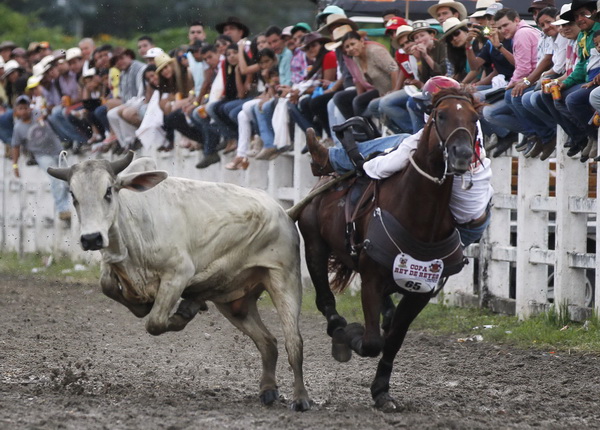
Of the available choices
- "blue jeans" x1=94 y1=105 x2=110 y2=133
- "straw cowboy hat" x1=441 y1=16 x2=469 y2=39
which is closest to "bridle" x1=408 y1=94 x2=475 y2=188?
"straw cowboy hat" x1=441 y1=16 x2=469 y2=39

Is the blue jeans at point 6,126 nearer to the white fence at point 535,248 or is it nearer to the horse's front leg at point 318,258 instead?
the white fence at point 535,248

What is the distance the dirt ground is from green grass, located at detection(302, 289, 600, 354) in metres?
0.29

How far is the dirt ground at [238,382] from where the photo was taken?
7.83m

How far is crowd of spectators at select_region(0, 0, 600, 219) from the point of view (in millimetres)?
11492

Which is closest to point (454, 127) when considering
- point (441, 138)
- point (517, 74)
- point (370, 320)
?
point (441, 138)

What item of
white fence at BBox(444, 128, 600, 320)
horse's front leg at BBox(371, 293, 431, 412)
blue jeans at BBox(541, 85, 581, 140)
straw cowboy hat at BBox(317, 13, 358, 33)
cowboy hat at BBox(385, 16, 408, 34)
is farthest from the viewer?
straw cowboy hat at BBox(317, 13, 358, 33)

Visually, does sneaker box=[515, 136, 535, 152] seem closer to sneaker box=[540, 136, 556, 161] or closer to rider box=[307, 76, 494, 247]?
sneaker box=[540, 136, 556, 161]

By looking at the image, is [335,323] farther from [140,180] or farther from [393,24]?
[393,24]

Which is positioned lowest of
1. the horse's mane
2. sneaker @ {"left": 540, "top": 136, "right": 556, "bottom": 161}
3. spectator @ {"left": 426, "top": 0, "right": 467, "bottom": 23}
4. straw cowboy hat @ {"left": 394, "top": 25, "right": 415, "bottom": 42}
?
sneaker @ {"left": 540, "top": 136, "right": 556, "bottom": 161}

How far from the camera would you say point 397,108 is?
13312 millimetres

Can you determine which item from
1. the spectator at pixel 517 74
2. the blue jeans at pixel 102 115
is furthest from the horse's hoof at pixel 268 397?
the blue jeans at pixel 102 115

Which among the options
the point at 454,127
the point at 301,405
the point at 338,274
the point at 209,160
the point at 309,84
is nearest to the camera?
the point at 454,127

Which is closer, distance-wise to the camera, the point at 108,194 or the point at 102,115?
the point at 108,194

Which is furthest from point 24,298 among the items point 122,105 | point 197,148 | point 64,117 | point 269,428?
point 269,428
